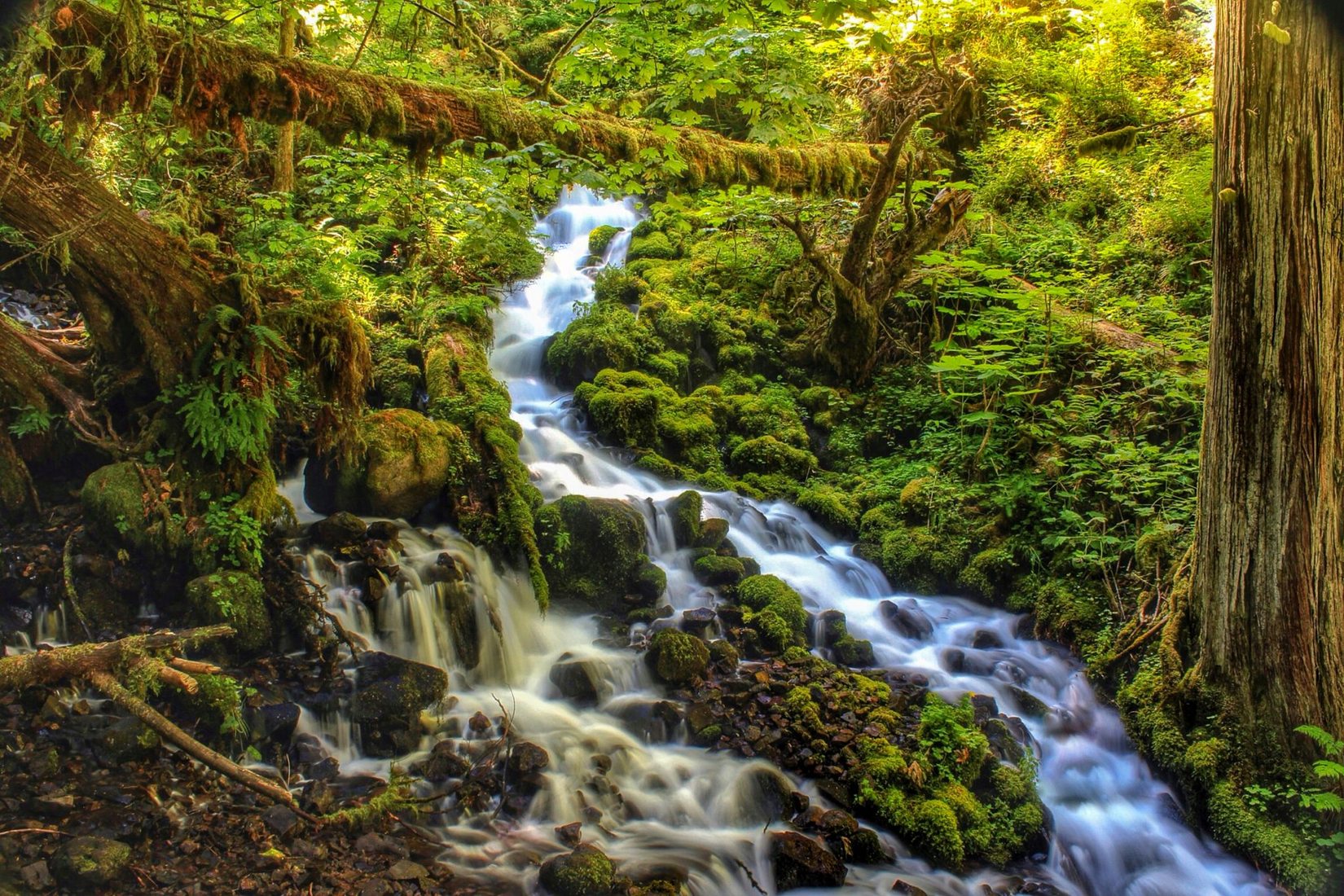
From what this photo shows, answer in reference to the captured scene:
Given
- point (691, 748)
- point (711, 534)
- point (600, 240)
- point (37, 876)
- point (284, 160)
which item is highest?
point (600, 240)

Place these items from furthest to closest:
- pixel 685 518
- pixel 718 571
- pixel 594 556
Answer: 1. pixel 685 518
2. pixel 718 571
3. pixel 594 556

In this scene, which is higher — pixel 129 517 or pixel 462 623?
pixel 129 517

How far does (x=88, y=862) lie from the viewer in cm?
363

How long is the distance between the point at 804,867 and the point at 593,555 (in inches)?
139

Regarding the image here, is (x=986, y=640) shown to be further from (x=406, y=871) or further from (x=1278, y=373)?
(x=406, y=871)

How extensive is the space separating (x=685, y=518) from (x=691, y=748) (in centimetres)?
276

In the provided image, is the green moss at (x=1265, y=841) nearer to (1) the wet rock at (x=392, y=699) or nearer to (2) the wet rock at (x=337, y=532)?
(1) the wet rock at (x=392, y=699)

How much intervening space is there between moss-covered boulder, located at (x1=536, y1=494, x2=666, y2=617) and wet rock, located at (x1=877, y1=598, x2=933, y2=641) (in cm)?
213

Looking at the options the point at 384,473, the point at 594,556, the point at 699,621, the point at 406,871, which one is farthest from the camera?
the point at 594,556

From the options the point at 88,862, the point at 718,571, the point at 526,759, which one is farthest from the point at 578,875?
the point at 718,571

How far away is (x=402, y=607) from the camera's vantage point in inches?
243

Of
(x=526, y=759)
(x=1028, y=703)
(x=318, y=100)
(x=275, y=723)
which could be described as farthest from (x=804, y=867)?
(x=318, y=100)

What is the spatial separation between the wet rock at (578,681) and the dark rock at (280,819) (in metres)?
2.22

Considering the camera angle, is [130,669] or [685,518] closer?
[130,669]
